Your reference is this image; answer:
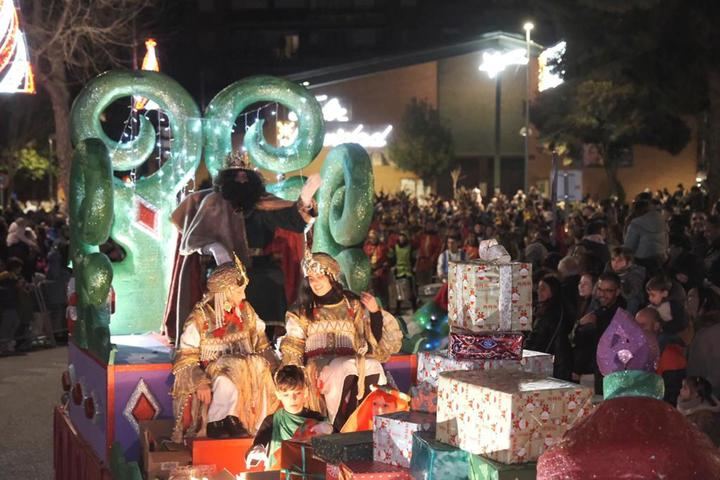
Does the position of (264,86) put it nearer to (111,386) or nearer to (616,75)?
(111,386)

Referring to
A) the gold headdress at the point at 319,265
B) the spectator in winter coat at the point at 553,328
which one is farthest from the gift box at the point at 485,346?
the spectator in winter coat at the point at 553,328

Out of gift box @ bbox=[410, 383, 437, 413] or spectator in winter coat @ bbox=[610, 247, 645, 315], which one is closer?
gift box @ bbox=[410, 383, 437, 413]

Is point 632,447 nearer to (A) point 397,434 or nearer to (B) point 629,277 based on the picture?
(A) point 397,434

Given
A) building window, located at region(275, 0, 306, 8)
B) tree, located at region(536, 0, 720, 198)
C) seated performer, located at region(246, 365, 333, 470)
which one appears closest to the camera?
seated performer, located at region(246, 365, 333, 470)

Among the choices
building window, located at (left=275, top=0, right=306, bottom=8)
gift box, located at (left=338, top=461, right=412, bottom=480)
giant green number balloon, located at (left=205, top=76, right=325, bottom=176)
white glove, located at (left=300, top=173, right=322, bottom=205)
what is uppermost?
building window, located at (left=275, top=0, right=306, bottom=8)

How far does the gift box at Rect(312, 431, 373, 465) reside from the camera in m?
4.51

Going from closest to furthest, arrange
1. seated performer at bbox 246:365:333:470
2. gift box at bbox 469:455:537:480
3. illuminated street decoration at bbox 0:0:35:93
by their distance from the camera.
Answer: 1. gift box at bbox 469:455:537:480
2. seated performer at bbox 246:365:333:470
3. illuminated street decoration at bbox 0:0:35:93

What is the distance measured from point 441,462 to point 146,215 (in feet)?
19.8

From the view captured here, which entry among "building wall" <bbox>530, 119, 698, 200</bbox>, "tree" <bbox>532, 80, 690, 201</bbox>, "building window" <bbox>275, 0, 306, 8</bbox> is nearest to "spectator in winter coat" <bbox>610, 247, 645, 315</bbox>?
"tree" <bbox>532, 80, 690, 201</bbox>

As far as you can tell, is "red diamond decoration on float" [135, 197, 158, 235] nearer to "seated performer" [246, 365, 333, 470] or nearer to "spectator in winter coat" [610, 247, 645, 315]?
"seated performer" [246, 365, 333, 470]

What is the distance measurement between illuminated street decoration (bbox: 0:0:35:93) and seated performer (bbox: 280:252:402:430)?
11770mm

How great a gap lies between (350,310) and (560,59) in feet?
60.9

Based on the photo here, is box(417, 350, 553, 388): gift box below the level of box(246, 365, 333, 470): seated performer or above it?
above

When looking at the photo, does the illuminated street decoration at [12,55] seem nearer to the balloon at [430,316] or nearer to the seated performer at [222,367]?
the balloon at [430,316]
